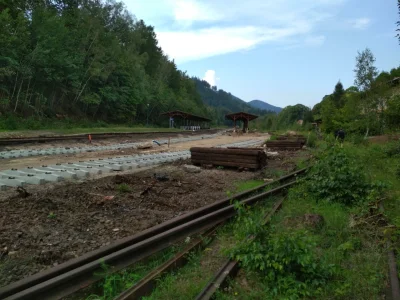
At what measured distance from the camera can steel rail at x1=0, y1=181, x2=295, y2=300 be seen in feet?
8.62

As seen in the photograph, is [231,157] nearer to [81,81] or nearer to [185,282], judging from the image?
[185,282]

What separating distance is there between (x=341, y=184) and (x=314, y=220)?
215 centimetres

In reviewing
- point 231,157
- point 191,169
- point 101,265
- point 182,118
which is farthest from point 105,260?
point 182,118

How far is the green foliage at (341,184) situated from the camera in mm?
6625

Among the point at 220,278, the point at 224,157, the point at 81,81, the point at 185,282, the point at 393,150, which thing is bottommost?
the point at 185,282

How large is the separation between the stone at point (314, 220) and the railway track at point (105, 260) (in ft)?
4.49

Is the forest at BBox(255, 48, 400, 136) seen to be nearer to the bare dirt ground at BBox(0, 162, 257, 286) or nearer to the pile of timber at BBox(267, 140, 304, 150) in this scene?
the pile of timber at BBox(267, 140, 304, 150)

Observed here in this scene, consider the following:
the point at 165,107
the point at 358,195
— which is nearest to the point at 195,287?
the point at 358,195

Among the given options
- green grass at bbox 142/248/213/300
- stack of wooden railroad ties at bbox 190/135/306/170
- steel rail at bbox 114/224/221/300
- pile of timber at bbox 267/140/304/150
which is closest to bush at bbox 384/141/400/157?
pile of timber at bbox 267/140/304/150

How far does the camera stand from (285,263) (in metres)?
3.28

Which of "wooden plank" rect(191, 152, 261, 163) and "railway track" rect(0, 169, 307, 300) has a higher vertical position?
"wooden plank" rect(191, 152, 261, 163)

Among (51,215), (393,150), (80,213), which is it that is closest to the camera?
(51,215)

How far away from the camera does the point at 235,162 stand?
1075 cm

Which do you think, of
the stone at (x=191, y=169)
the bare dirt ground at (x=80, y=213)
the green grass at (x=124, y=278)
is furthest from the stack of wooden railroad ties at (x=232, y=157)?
the green grass at (x=124, y=278)
